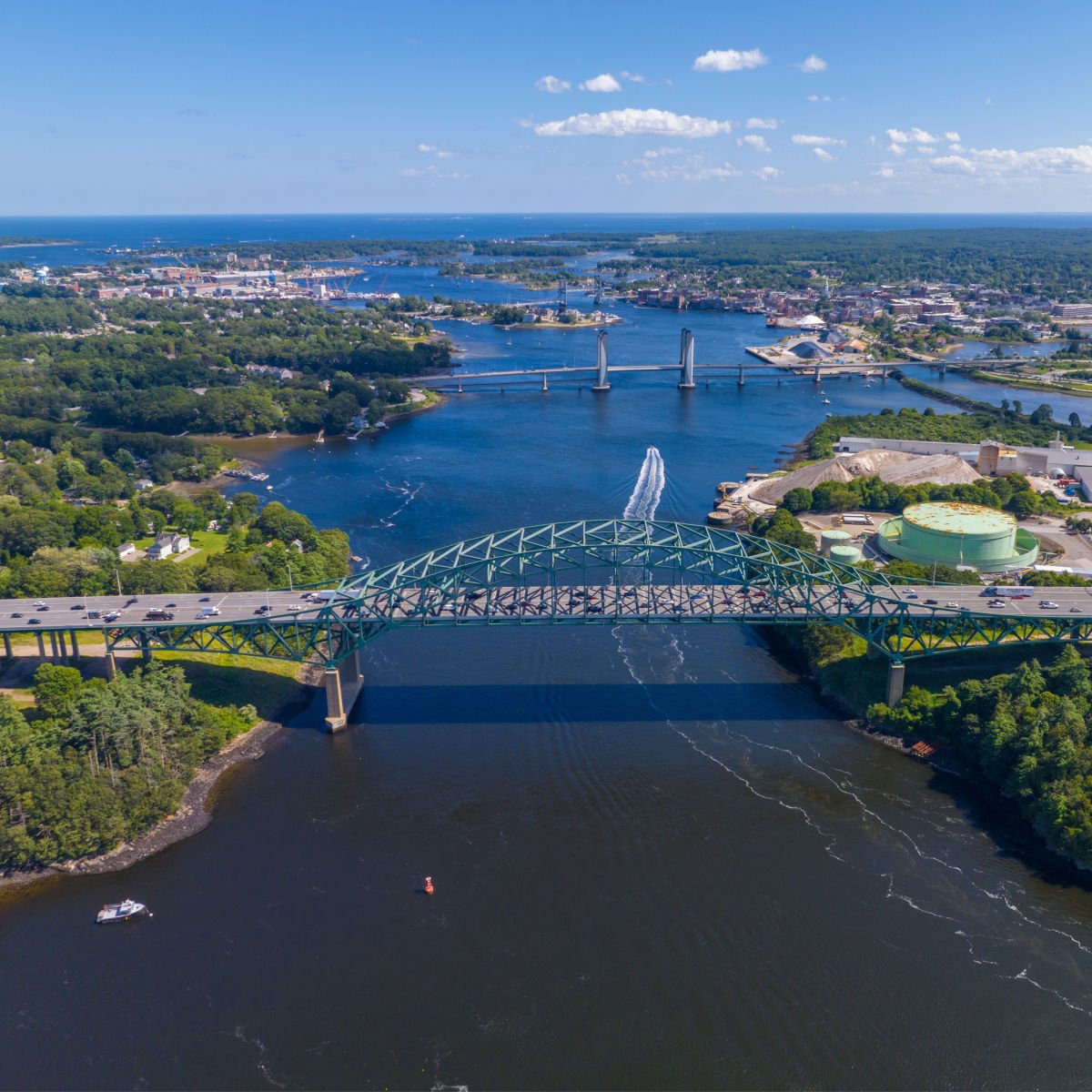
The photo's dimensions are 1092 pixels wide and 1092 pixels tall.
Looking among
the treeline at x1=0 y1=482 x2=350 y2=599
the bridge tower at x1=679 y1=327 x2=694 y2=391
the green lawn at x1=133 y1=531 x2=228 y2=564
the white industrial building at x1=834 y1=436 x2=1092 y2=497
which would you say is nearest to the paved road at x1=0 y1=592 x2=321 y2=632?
the treeline at x1=0 y1=482 x2=350 y2=599

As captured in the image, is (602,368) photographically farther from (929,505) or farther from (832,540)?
(832,540)

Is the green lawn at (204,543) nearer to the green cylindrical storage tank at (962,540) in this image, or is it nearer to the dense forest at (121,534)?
the dense forest at (121,534)

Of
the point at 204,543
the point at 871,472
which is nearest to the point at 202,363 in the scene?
the point at 204,543

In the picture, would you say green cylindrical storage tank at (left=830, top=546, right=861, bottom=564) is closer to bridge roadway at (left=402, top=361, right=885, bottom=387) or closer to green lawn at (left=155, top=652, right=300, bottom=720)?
green lawn at (left=155, top=652, right=300, bottom=720)

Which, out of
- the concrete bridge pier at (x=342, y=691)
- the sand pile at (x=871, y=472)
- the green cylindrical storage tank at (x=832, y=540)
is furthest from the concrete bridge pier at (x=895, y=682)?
the sand pile at (x=871, y=472)

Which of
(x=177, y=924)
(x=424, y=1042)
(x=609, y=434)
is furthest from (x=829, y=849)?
(x=609, y=434)

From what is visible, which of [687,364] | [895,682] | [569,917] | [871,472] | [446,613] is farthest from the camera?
[687,364]

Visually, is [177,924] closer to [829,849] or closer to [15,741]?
[15,741]
